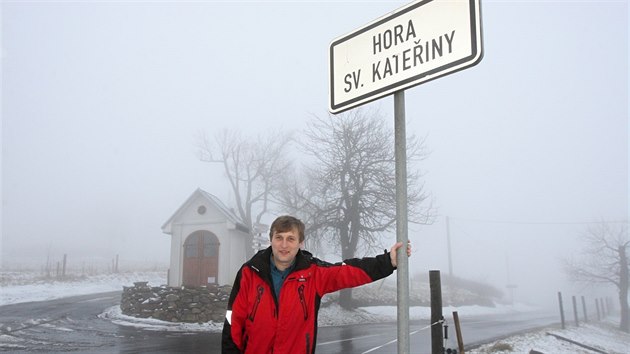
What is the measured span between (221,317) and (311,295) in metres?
15.8

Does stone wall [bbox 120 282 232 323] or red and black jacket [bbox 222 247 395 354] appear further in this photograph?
stone wall [bbox 120 282 232 323]

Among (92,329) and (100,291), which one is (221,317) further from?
(100,291)

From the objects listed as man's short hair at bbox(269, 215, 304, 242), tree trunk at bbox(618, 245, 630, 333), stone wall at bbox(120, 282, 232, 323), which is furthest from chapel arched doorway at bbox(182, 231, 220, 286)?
tree trunk at bbox(618, 245, 630, 333)

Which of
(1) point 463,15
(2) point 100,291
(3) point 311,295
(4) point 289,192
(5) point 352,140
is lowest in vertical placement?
(2) point 100,291

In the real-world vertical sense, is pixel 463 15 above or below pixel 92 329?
above

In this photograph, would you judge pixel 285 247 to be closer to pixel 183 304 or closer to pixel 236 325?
pixel 236 325

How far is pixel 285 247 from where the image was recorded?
2.81 meters

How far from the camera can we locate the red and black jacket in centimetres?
261

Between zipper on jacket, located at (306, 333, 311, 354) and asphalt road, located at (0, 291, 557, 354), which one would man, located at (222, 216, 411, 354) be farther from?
asphalt road, located at (0, 291, 557, 354)

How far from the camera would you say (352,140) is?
23078 mm

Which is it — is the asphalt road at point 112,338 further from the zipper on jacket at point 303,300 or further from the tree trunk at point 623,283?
the tree trunk at point 623,283

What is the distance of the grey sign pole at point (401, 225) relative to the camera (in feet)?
6.82

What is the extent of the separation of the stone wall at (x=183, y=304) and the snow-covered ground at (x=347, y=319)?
495mm

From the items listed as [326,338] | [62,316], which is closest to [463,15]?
[326,338]
